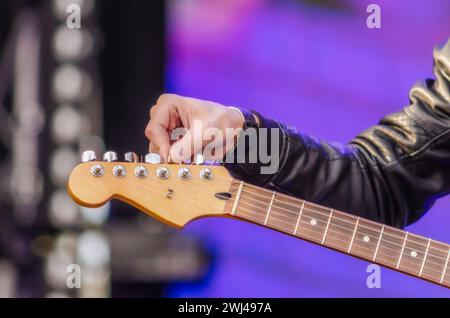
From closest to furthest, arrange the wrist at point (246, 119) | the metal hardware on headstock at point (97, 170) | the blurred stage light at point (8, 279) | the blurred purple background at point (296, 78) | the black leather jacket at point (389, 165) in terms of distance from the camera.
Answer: the metal hardware on headstock at point (97, 170), the wrist at point (246, 119), the black leather jacket at point (389, 165), the blurred stage light at point (8, 279), the blurred purple background at point (296, 78)

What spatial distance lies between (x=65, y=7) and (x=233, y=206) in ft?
4.45

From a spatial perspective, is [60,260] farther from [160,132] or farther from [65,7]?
[160,132]

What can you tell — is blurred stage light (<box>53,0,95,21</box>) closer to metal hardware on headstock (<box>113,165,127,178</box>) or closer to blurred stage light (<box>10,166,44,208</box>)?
blurred stage light (<box>10,166,44,208</box>)

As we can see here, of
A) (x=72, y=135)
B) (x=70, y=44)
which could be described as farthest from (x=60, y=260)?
(x=70, y=44)

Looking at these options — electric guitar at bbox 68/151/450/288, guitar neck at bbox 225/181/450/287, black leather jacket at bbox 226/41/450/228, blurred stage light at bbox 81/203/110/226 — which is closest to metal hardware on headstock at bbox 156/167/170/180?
electric guitar at bbox 68/151/450/288

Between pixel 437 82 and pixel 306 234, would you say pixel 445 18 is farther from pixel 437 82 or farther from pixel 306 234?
pixel 306 234

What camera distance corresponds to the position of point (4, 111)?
275 cm

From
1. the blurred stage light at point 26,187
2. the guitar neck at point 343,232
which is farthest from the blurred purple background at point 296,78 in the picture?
the guitar neck at point 343,232

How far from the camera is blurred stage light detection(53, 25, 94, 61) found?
2.63 meters

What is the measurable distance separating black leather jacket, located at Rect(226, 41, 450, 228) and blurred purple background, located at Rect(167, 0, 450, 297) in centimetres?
102

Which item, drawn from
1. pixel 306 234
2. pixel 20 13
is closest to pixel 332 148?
pixel 306 234

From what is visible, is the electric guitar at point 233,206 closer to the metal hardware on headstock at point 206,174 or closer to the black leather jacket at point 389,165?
the metal hardware on headstock at point 206,174

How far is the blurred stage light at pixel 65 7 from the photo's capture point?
8.61 feet
